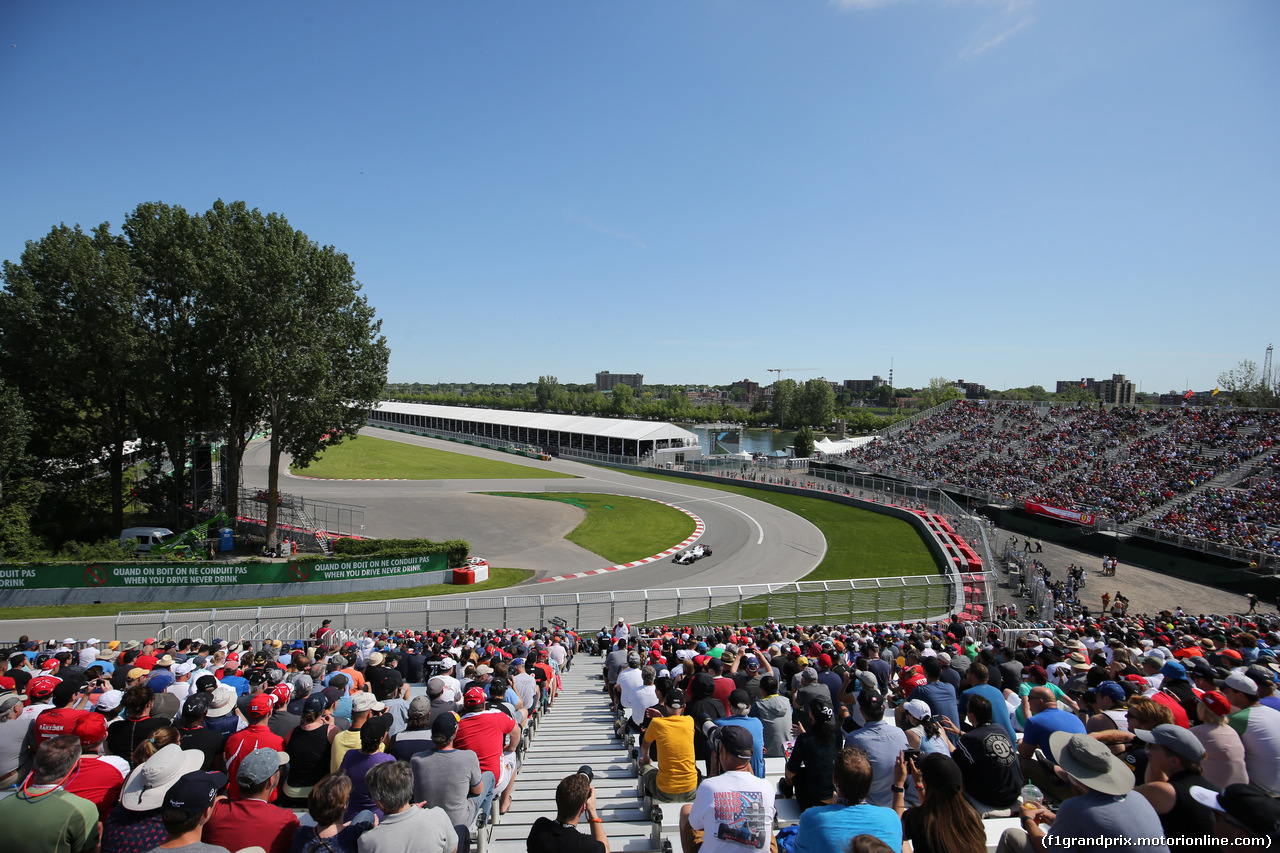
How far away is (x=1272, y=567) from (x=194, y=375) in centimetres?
4767

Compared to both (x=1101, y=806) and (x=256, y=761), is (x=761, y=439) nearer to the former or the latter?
(x=1101, y=806)

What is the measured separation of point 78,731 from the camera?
16.3ft

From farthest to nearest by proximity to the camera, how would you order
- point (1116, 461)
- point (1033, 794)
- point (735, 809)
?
point (1116, 461), point (1033, 794), point (735, 809)

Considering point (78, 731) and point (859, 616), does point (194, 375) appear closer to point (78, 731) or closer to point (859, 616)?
point (78, 731)

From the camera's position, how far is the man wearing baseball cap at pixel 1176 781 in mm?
3521

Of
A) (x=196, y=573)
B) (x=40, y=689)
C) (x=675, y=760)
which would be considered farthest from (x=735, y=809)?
(x=196, y=573)

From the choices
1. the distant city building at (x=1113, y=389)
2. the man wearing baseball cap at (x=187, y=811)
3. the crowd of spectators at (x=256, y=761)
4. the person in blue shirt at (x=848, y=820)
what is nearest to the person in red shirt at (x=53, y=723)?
the crowd of spectators at (x=256, y=761)

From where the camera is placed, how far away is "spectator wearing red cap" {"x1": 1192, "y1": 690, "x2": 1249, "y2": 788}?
4.54 metres

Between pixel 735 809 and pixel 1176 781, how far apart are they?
→ 290 centimetres

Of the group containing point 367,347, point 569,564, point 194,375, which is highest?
point 367,347

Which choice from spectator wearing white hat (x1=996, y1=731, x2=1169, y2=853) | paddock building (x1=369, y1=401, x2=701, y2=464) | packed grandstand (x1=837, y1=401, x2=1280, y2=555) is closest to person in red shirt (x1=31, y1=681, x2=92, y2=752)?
spectator wearing white hat (x1=996, y1=731, x2=1169, y2=853)

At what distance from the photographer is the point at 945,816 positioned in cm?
312

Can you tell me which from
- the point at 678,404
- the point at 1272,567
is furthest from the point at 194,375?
the point at 678,404

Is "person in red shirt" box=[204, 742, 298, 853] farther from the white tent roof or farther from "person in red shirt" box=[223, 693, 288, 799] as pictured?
the white tent roof
